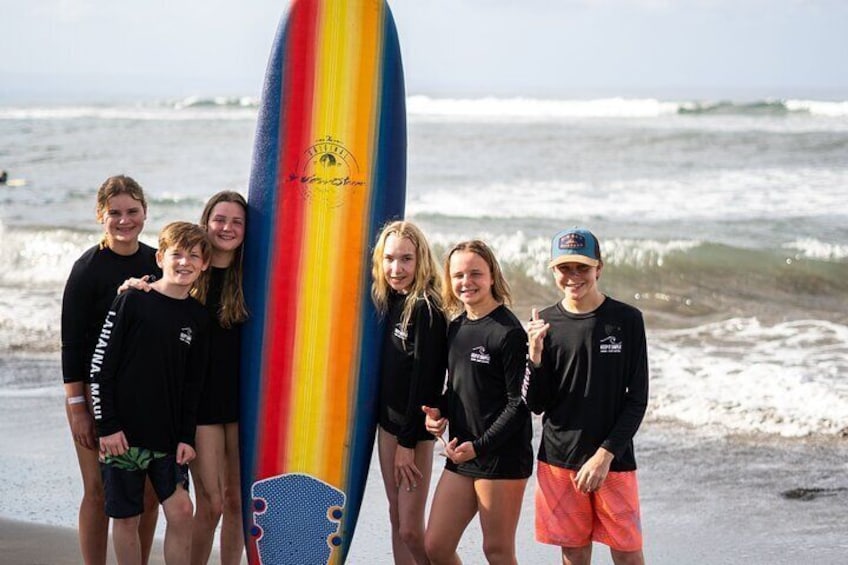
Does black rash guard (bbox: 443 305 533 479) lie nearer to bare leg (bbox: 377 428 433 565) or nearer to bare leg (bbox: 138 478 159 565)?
bare leg (bbox: 377 428 433 565)

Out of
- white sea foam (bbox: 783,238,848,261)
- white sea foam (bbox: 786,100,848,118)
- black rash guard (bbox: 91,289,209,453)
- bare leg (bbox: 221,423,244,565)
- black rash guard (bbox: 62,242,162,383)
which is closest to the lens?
black rash guard (bbox: 91,289,209,453)

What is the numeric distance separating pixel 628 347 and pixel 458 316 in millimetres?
545

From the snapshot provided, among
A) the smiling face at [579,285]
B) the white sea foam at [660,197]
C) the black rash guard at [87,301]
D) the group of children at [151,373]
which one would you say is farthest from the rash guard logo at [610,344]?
the white sea foam at [660,197]

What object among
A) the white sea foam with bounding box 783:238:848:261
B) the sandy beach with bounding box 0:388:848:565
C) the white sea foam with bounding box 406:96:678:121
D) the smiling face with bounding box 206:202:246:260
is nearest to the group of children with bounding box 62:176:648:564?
the smiling face with bounding box 206:202:246:260

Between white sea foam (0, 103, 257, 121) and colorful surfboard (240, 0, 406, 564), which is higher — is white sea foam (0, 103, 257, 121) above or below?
above

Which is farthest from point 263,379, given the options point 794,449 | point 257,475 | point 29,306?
point 29,306

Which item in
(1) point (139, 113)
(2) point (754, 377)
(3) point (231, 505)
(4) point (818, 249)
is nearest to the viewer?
(3) point (231, 505)

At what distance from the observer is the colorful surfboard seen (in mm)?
4062

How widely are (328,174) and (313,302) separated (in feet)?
1.52

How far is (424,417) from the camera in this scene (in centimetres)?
358

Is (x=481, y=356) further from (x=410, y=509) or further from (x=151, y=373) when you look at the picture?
(x=151, y=373)

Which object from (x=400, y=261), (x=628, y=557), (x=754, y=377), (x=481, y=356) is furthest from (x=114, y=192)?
(x=754, y=377)

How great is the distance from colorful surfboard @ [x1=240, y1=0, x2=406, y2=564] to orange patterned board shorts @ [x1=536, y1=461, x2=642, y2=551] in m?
0.93

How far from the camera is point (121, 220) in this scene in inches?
141
